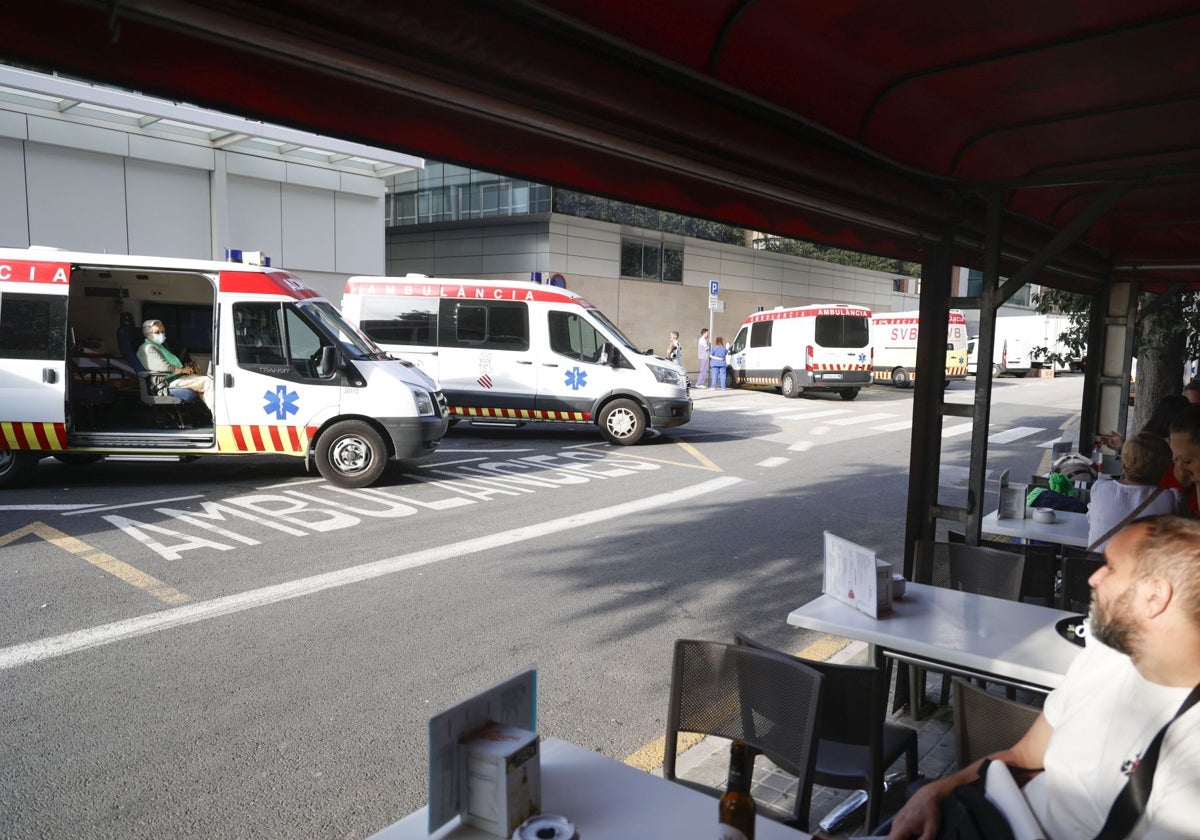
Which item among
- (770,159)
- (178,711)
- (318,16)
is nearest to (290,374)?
(178,711)

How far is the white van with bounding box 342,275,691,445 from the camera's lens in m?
13.6

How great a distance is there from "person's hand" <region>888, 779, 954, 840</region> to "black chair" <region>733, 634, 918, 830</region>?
45cm

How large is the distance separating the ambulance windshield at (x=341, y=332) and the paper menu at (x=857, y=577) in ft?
23.8

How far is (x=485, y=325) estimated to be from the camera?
14102 millimetres

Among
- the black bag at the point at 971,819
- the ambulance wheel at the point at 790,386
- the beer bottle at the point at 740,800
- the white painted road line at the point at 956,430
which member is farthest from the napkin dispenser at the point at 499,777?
the ambulance wheel at the point at 790,386

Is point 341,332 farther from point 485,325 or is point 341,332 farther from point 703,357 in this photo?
point 703,357

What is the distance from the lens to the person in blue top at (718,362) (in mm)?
24953

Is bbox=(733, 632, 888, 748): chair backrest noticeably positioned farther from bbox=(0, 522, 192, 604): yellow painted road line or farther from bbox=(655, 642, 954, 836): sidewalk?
bbox=(0, 522, 192, 604): yellow painted road line

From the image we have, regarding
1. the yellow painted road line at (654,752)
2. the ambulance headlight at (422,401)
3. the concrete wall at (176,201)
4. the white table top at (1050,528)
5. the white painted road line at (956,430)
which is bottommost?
the yellow painted road line at (654,752)

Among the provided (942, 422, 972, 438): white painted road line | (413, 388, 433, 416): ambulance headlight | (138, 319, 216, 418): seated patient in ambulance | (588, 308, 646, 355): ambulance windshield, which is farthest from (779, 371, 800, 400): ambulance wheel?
(138, 319, 216, 418): seated patient in ambulance

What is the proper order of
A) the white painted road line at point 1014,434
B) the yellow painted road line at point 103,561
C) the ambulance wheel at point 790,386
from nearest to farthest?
the yellow painted road line at point 103,561, the white painted road line at point 1014,434, the ambulance wheel at point 790,386

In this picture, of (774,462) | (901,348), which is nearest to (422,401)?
(774,462)

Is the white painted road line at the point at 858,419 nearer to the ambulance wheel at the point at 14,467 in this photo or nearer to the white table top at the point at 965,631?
the ambulance wheel at the point at 14,467

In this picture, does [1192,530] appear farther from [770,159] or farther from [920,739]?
[920,739]
